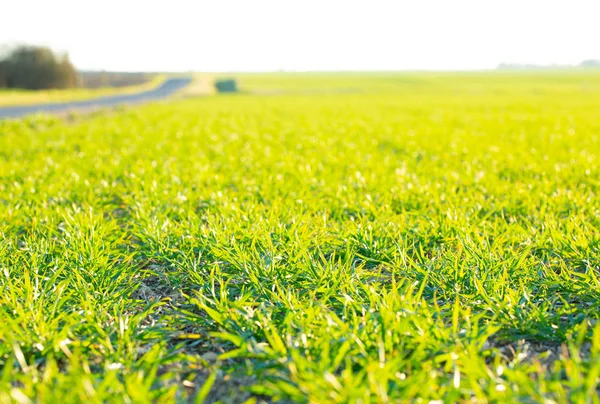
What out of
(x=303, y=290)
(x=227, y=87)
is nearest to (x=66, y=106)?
(x=303, y=290)

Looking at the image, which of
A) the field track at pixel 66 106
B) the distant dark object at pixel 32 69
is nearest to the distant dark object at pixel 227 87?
the field track at pixel 66 106

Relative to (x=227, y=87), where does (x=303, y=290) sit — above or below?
below

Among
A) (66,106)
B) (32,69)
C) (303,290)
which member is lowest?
(66,106)

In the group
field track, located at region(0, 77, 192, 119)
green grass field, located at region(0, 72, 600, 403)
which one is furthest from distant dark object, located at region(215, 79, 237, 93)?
green grass field, located at region(0, 72, 600, 403)

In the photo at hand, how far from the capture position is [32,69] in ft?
169

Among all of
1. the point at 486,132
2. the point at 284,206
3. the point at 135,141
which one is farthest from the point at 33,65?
the point at 284,206

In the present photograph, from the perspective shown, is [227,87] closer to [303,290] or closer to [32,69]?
[32,69]

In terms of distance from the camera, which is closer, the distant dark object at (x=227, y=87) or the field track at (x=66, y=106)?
the field track at (x=66, y=106)

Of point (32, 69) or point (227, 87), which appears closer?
point (32, 69)

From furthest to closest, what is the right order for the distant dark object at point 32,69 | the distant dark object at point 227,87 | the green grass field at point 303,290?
the distant dark object at point 227,87
the distant dark object at point 32,69
the green grass field at point 303,290

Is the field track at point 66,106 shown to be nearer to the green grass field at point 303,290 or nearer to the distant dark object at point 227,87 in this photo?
the distant dark object at point 227,87

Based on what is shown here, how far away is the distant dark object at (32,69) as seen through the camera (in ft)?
167

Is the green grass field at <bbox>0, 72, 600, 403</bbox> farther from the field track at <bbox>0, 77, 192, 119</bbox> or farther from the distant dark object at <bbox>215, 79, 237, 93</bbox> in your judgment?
the distant dark object at <bbox>215, 79, 237, 93</bbox>

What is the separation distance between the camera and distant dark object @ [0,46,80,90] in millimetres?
51000
